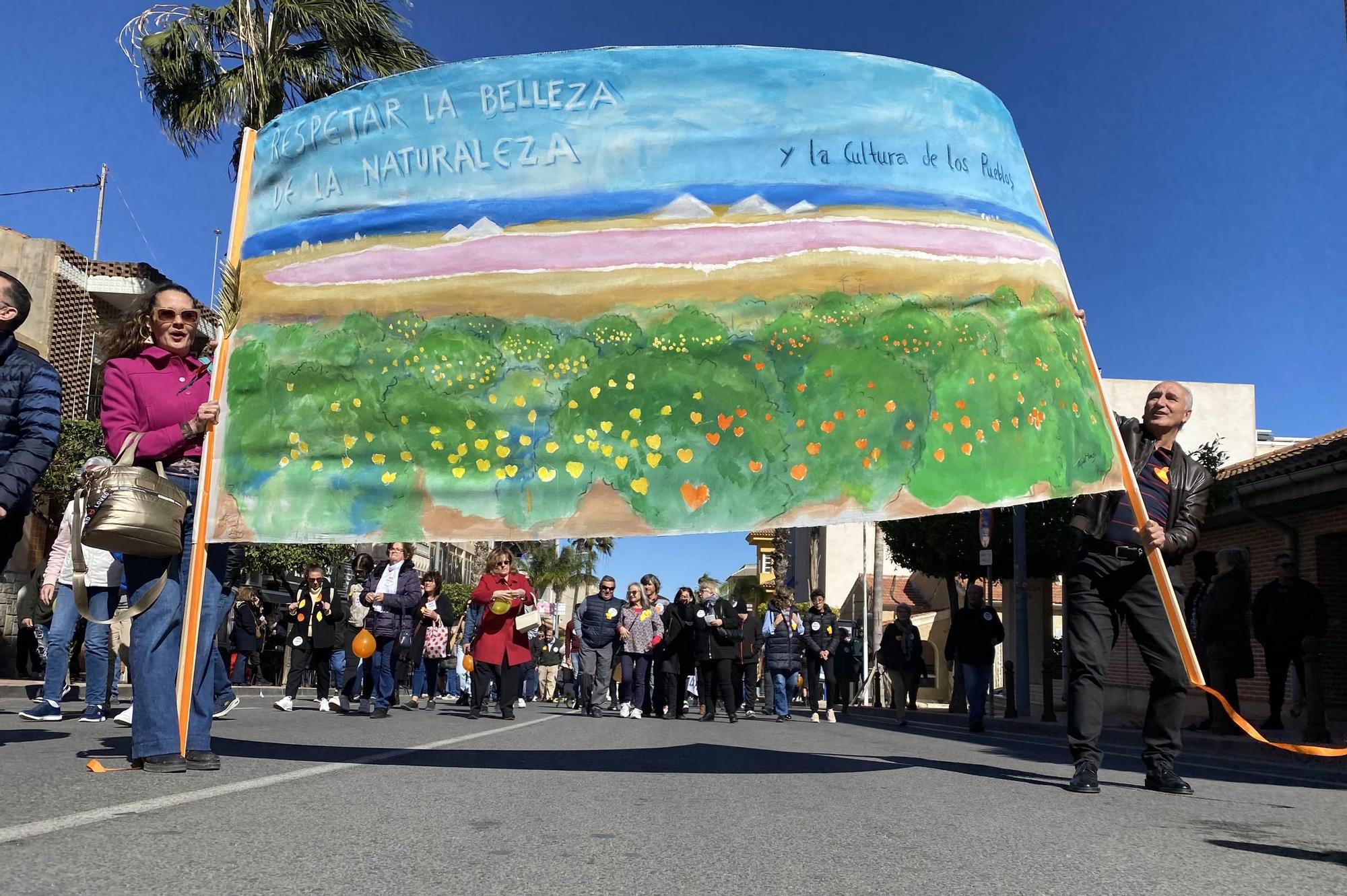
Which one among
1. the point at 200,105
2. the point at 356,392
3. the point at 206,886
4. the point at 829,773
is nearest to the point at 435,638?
the point at 200,105

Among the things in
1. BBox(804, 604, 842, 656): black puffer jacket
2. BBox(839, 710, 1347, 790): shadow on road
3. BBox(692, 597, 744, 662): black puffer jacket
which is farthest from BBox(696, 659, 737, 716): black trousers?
BBox(804, 604, 842, 656): black puffer jacket

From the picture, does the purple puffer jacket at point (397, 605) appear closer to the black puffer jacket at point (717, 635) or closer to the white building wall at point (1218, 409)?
the black puffer jacket at point (717, 635)

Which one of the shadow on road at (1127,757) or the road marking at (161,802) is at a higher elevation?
the road marking at (161,802)

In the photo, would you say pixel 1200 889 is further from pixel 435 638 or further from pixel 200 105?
pixel 200 105

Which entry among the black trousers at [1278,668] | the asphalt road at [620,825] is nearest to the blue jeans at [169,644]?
the asphalt road at [620,825]

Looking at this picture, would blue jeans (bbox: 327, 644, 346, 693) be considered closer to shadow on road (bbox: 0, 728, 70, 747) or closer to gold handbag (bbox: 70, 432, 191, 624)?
shadow on road (bbox: 0, 728, 70, 747)

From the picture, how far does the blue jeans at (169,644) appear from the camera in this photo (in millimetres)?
5004

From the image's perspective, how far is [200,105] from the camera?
1914 centimetres

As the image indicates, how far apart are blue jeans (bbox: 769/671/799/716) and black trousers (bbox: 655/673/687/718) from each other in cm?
145

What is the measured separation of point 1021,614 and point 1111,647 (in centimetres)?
1599

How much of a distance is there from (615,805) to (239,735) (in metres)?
3.89

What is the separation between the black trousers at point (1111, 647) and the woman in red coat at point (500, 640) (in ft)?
26.3

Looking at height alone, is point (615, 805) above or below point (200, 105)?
below

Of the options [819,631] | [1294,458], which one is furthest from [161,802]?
[1294,458]
